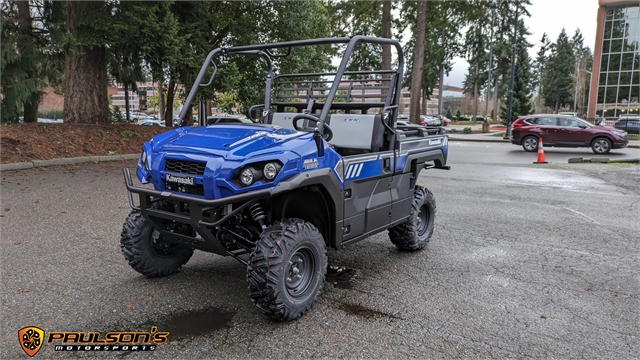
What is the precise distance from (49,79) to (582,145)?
21.8 m

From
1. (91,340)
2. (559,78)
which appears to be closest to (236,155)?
(91,340)

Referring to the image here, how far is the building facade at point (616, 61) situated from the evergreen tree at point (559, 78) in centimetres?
3115

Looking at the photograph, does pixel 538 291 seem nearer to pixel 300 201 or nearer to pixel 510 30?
pixel 300 201

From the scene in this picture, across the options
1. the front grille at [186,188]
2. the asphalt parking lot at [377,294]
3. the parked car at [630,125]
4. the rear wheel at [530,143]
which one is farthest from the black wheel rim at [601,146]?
the front grille at [186,188]

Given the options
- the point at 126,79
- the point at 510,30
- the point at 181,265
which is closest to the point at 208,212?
the point at 181,265

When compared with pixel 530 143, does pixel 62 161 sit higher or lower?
lower

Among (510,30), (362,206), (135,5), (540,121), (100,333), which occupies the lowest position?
(100,333)

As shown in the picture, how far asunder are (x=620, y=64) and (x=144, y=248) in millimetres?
45092

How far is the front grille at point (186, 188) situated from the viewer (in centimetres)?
330

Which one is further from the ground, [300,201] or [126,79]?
[126,79]

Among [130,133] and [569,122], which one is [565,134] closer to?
[569,122]

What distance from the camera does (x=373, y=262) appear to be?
4930mm

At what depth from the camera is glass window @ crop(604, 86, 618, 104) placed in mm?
38812

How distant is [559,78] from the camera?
69750mm
